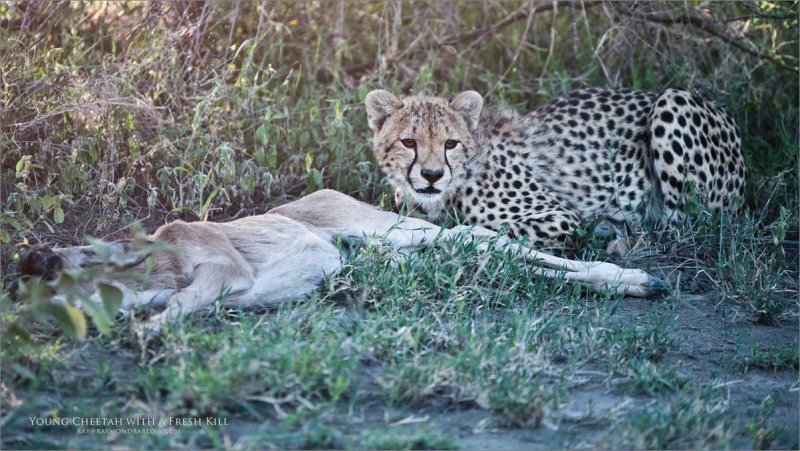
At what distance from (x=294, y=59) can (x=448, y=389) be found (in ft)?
12.8

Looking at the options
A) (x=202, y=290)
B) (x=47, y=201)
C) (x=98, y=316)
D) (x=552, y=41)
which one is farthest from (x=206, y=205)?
(x=552, y=41)

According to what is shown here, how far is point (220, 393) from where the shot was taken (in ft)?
10.1

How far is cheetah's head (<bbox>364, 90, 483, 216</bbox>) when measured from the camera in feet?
→ 17.2

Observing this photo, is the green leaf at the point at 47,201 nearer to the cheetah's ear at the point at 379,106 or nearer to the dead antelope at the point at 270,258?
the dead antelope at the point at 270,258

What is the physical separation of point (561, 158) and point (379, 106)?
3.53 ft

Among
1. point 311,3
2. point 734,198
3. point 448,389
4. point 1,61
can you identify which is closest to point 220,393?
point 448,389

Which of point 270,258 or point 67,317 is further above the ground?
point 67,317

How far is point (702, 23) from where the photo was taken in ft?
21.5

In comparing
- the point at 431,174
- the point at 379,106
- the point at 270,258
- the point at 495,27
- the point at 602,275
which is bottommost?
the point at 602,275

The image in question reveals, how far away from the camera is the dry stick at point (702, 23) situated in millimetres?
6410

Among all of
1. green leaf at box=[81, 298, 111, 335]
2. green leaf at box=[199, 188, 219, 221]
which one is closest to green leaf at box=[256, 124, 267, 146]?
green leaf at box=[199, 188, 219, 221]

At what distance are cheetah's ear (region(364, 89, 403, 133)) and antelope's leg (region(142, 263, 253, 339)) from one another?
5.26 ft

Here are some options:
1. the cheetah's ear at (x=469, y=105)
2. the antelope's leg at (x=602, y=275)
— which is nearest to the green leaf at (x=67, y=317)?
the antelope's leg at (x=602, y=275)

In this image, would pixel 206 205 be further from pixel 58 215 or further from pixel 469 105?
pixel 469 105
